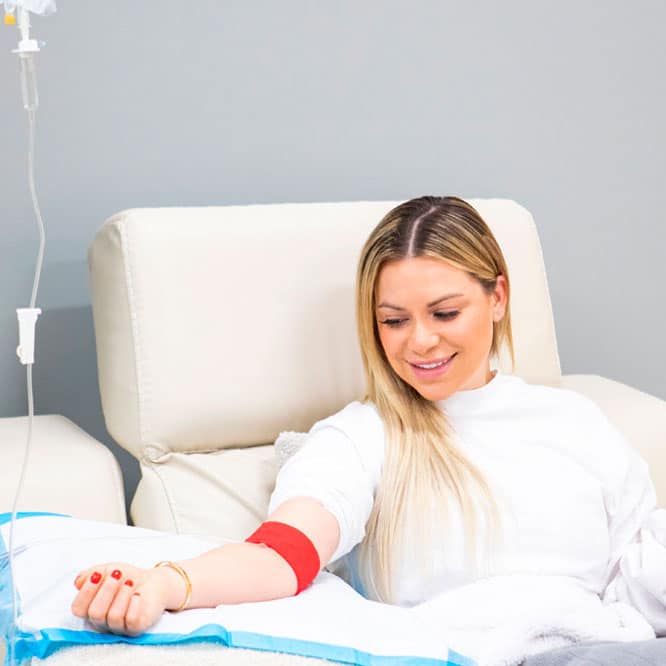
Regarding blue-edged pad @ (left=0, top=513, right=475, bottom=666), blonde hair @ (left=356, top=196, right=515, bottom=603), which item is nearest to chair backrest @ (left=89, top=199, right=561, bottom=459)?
blonde hair @ (left=356, top=196, right=515, bottom=603)

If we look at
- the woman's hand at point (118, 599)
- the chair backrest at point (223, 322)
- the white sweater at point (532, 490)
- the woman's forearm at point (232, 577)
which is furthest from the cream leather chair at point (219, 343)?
the woman's hand at point (118, 599)

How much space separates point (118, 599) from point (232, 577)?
145mm

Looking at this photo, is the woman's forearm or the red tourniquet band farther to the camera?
the red tourniquet band

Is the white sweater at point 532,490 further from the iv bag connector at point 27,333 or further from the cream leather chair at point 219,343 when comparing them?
the iv bag connector at point 27,333

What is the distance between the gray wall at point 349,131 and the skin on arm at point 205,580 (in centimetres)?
67

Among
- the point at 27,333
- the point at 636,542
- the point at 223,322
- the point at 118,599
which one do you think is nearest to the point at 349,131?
the point at 223,322

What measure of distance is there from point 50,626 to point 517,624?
532 millimetres

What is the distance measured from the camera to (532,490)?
4.79 ft

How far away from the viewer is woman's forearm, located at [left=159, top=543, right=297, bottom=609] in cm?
112

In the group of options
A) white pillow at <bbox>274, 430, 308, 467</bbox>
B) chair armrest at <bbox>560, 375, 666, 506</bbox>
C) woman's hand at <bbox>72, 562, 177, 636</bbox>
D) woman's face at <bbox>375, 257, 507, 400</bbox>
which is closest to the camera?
woman's hand at <bbox>72, 562, 177, 636</bbox>

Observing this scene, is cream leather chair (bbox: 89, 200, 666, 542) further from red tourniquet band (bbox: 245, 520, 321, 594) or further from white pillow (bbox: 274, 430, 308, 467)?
red tourniquet band (bbox: 245, 520, 321, 594)

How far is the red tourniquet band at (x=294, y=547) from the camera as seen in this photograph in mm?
1228

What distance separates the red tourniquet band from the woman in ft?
0.16

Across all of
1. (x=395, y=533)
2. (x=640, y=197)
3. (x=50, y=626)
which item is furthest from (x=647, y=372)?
(x=50, y=626)
